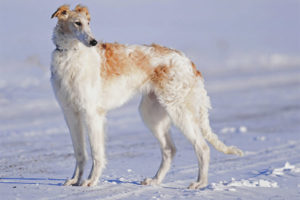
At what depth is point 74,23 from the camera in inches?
266

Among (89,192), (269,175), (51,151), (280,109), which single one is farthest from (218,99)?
(89,192)

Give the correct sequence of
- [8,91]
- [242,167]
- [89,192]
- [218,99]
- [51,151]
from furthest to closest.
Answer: [8,91]
[218,99]
[51,151]
[242,167]
[89,192]

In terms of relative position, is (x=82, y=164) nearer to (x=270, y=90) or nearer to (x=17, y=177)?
(x=17, y=177)

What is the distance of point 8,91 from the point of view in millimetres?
17391

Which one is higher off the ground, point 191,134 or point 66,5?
point 66,5

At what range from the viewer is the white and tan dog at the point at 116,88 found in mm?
6566

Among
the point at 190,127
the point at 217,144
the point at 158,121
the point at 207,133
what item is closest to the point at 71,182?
the point at 158,121

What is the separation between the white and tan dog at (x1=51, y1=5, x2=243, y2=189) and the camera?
6566 millimetres

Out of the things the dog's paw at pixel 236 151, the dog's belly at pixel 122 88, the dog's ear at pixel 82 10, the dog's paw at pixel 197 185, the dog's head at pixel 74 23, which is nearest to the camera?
the dog's paw at pixel 197 185

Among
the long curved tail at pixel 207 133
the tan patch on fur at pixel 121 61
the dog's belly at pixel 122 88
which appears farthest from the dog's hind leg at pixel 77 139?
the long curved tail at pixel 207 133

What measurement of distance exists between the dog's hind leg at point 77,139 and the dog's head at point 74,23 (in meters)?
0.95

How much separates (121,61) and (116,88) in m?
0.38

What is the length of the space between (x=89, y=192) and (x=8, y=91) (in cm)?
1208

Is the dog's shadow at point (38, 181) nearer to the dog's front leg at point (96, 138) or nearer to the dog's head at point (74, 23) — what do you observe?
the dog's front leg at point (96, 138)
